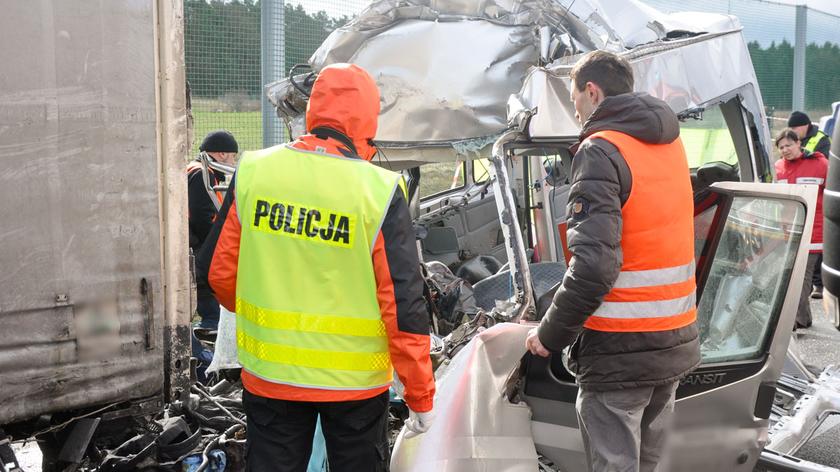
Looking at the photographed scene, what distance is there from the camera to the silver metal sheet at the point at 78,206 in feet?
8.63

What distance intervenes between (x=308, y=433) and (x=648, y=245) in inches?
50.9

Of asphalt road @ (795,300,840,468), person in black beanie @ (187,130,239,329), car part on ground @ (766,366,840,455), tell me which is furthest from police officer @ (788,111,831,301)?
person in black beanie @ (187,130,239,329)

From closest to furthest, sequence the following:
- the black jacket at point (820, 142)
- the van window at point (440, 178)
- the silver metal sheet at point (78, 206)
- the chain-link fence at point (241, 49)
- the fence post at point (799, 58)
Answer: the silver metal sheet at point (78, 206) → the van window at point (440, 178) → the chain-link fence at point (241, 49) → the black jacket at point (820, 142) → the fence post at point (799, 58)

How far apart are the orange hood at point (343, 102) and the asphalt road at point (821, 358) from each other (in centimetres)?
356

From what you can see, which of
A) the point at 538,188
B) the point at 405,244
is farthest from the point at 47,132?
the point at 538,188

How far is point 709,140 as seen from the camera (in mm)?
5688

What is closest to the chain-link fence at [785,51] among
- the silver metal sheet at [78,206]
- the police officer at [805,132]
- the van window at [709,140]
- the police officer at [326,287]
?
the police officer at [805,132]

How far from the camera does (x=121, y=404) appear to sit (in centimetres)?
299

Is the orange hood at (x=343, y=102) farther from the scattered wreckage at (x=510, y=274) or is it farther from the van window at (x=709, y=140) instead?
the van window at (x=709, y=140)

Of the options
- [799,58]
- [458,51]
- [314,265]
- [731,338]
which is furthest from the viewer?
[799,58]

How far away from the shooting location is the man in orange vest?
2.87 m

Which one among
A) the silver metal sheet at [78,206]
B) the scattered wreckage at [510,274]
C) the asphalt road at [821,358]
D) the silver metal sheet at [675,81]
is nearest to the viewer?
the silver metal sheet at [78,206]

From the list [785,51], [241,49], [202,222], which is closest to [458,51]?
[202,222]

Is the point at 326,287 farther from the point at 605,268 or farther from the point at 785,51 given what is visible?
the point at 785,51
